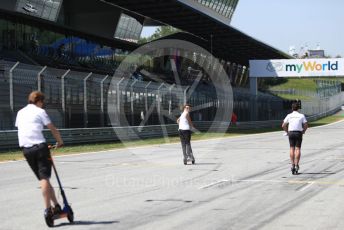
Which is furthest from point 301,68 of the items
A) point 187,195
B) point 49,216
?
point 49,216

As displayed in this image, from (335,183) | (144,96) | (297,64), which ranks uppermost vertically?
(297,64)

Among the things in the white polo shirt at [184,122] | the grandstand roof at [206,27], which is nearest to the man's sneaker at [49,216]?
the white polo shirt at [184,122]

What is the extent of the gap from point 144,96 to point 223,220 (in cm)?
2692

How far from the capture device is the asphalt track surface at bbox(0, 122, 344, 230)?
7863 mm

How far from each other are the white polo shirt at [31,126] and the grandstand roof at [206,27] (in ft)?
139

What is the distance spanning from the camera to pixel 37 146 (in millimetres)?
7621

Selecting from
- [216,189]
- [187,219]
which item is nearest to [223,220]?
[187,219]

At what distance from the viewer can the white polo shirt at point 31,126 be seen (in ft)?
25.2

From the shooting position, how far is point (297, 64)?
229 ft

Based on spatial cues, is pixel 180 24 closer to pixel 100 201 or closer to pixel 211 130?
pixel 211 130

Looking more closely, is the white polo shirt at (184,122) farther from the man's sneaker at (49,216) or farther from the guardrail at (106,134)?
the man's sneaker at (49,216)

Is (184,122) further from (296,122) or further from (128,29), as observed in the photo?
(128,29)

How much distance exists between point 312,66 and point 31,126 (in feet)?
214

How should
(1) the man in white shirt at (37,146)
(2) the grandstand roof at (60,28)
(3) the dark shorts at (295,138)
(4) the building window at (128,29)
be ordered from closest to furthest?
(1) the man in white shirt at (37,146) < (3) the dark shorts at (295,138) < (2) the grandstand roof at (60,28) < (4) the building window at (128,29)
